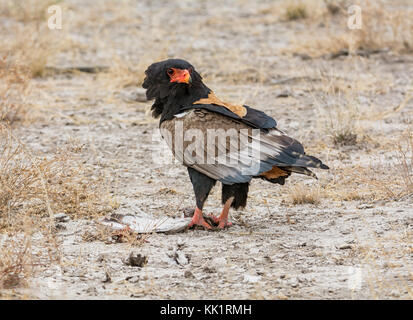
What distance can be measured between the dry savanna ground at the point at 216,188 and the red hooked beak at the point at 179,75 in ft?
Result: 3.85

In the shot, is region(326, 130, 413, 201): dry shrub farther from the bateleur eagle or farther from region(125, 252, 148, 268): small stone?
region(125, 252, 148, 268): small stone

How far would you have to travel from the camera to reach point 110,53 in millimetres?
13609

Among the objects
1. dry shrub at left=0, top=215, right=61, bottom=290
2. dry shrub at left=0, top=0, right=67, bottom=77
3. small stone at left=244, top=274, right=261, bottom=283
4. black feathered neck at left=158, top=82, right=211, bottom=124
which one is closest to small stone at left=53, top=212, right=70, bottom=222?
dry shrub at left=0, top=215, right=61, bottom=290

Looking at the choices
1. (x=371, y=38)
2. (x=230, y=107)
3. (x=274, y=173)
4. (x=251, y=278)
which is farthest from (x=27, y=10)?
(x=251, y=278)

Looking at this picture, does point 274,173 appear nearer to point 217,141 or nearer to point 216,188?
point 217,141

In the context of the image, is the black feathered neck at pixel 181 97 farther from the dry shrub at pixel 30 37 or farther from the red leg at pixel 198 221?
the dry shrub at pixel 30 37

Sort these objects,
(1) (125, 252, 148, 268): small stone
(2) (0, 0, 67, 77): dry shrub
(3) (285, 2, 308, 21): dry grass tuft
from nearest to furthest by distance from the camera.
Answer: (1) (125, 252, 148, 268): small stone < (2) (0, 0, 67, 77): dry shrub < (3) (285, 2, 308, 21): dry grass tuft

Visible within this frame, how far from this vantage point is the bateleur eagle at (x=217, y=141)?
19.1ft

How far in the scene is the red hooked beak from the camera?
611cm

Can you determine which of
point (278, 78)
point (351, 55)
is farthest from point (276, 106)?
point (351, 55)

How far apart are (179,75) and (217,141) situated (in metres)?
0.65

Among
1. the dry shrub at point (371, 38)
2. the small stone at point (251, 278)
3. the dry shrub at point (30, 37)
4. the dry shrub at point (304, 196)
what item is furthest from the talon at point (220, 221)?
the dry shrub at point (371, 38)

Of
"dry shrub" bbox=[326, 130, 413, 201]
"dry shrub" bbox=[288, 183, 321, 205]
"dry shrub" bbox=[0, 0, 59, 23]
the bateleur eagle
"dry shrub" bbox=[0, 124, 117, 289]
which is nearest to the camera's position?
"dry shrub" bbox=[0, 124, 117, 289]

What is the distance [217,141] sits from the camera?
19.5 feet
